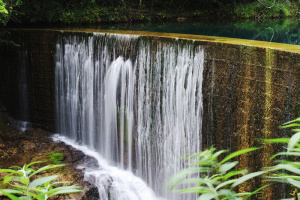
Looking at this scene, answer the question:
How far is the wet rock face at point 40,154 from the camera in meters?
6.85

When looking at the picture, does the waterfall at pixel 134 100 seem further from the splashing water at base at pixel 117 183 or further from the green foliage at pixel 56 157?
the green foliage at pixel 56 157

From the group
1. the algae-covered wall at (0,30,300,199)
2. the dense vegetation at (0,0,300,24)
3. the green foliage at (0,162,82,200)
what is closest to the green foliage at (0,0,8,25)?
the dense vegetation at (0,0,300,24)

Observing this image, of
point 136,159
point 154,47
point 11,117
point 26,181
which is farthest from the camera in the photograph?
point 11,117

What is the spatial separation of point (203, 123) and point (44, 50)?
6003 millimetres

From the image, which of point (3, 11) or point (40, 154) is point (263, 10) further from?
point (40, 154)

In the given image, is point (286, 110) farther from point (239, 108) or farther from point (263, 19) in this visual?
point (263, 19)

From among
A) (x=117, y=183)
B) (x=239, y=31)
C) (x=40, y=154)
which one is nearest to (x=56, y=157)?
(x=40, y=154)

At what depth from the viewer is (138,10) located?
1903 centimetres

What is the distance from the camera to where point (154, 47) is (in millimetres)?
7305

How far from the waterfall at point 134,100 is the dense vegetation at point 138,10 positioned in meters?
3.02

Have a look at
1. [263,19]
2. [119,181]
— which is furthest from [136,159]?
[263,19]

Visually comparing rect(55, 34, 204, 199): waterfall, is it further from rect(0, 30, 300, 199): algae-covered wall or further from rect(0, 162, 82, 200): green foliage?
rect(0, 162, 82, 200): green foliage

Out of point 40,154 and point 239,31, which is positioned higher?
point 239,31

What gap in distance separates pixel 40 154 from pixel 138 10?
42.6ft
